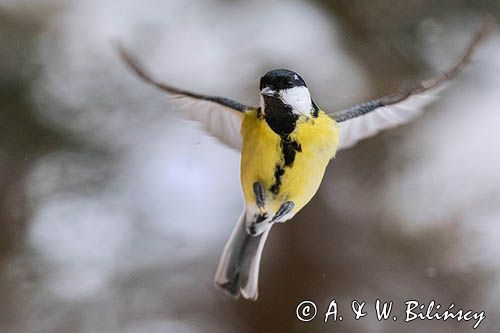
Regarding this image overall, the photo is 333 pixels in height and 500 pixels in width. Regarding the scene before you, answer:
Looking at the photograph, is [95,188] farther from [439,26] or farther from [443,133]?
[439,26]

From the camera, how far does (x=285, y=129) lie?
30.4 inches

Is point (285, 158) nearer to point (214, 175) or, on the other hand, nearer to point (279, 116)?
point (279, 116)

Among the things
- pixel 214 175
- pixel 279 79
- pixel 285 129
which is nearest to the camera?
pixel 279 79

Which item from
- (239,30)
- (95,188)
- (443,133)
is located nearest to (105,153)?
(95,188)

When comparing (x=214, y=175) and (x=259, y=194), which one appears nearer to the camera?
(x=259, y=194)

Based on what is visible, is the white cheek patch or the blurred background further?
the blurred background

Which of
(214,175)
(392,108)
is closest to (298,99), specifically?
(392,108)

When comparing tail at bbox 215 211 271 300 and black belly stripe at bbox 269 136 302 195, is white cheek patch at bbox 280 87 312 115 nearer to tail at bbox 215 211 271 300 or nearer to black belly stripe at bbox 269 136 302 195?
black belly stripe at bbox 269 136 302 195

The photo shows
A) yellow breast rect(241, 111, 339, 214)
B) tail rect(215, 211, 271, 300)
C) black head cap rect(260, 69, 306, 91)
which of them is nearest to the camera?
black head cap rect(260, 69, 306, 91)

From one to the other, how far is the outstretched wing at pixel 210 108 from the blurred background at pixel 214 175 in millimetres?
416

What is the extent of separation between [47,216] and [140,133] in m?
0.26

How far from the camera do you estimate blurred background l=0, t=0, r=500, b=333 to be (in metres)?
1.35

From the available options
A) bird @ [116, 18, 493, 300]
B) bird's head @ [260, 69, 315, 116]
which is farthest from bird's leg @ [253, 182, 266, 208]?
bird's head @ [260, 69, 315, 116]

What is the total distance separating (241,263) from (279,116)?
23 centimetres
